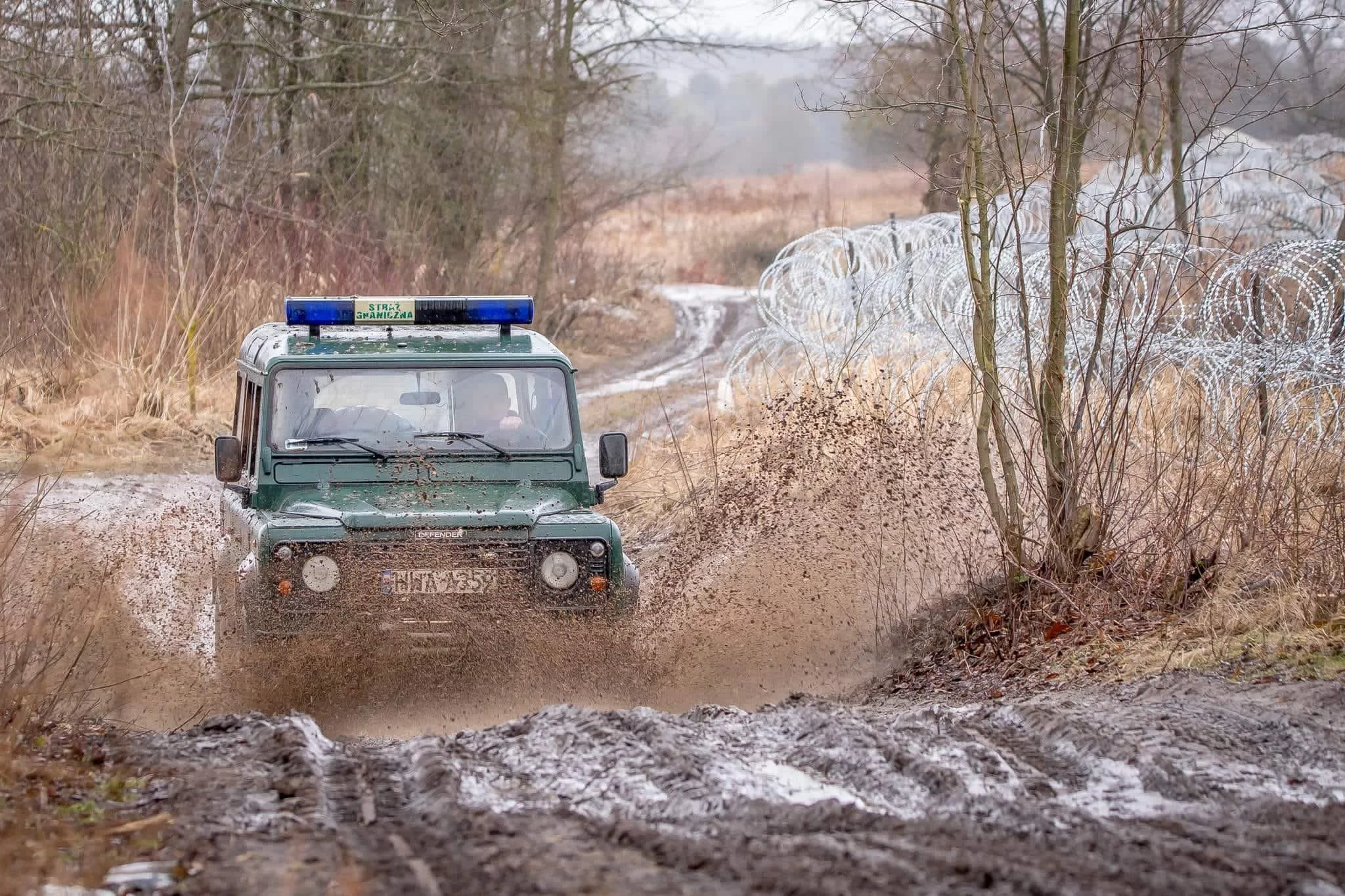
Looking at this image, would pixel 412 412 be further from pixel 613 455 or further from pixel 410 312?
pixel 613 455

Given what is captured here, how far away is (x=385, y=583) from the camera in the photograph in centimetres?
599

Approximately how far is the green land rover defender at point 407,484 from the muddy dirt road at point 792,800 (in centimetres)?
91

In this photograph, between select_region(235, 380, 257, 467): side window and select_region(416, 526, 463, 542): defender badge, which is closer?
select_region(416, 526, 463, 542): defender badge

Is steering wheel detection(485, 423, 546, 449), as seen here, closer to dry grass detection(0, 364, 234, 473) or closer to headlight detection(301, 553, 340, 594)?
headlight detection(301, 553, 340, 594)

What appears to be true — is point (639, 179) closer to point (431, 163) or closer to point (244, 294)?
point (431, 163)

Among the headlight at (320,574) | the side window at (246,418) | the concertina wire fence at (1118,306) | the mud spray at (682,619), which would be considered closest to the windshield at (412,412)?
the side window at (246,418)

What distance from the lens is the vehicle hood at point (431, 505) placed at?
610 cm

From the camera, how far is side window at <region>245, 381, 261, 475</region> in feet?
22.2

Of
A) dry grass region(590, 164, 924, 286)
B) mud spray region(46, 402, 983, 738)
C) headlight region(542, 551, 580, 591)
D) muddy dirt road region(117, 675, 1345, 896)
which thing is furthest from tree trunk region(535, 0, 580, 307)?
muddy dirt road region(117, 675, 1345, 896)

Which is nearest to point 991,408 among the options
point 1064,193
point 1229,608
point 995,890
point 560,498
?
point 1064,193

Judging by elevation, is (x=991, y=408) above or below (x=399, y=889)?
above

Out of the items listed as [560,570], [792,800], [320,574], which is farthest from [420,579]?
[792,800]

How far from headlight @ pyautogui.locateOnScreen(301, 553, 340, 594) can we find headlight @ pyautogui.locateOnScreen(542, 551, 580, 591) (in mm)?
895

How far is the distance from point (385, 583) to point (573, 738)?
160 cm
